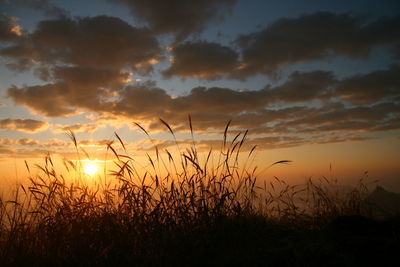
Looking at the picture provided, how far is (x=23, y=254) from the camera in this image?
129 inches

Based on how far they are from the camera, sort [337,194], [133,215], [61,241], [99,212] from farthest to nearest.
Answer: [337,194] → [99,212] → [133,215] → [61,241]

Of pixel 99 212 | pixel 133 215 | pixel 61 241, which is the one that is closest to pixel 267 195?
pixel 133 215

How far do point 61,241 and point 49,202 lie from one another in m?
1.03

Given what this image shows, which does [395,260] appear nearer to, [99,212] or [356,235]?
[356,235]

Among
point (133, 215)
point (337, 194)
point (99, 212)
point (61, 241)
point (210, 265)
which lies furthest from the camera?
point (337, 194)

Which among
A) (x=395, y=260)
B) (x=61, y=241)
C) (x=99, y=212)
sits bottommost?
(x=395, y=260)

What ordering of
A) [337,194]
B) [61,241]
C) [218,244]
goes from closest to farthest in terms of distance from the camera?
[218,244]
[61,241]
[337,194]

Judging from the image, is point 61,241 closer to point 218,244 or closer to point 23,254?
point 23,254

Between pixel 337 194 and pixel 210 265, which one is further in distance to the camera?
pixel 337 194

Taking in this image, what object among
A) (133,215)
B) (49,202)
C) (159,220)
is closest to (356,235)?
(159,220)

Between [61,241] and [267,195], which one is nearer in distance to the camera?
[61,241]

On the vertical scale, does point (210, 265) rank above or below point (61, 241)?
below

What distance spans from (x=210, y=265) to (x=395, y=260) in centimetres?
162

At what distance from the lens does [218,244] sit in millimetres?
2994
